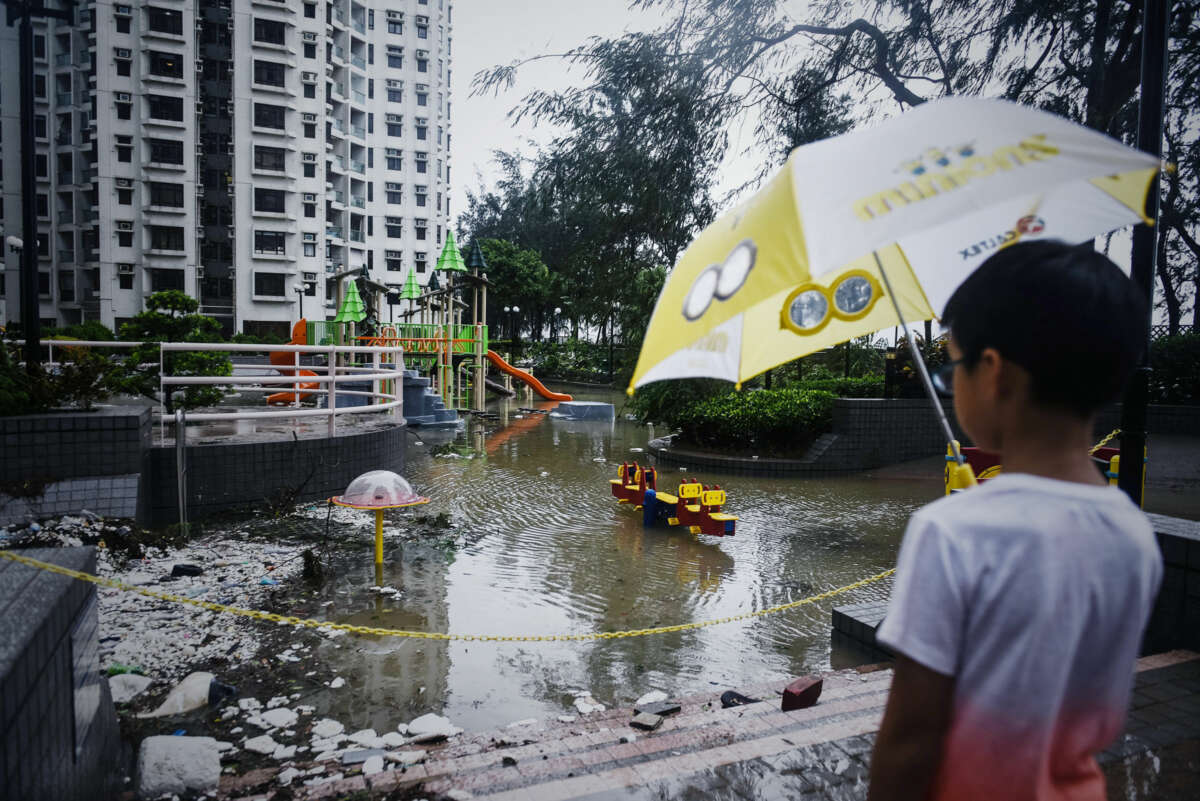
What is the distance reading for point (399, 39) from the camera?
55.2 meters

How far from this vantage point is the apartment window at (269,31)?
4492 centimetres

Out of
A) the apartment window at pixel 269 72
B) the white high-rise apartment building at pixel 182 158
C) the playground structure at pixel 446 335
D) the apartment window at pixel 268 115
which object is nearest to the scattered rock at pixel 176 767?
the playground structure at pixel 446 335

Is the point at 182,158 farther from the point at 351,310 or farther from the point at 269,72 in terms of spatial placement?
the point at 351,310

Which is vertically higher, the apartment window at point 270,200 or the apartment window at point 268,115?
the apartment window at point 268,115

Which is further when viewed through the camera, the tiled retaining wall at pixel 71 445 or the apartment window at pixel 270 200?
the apartment window at pixel 270 200

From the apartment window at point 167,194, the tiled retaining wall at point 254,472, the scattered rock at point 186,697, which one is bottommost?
the scattered rock at point 186,697

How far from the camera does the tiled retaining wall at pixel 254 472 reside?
7426 millimetres

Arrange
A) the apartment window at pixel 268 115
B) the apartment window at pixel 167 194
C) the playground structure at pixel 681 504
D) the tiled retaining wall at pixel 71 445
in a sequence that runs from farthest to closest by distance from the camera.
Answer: the apartment window at pixel 268 115 → the apartment window at pixel 167 194 → the playground structure at pixel 681 504 → the tiled retaining wall at pixel 71 445

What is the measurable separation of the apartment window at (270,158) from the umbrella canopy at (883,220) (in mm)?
49517

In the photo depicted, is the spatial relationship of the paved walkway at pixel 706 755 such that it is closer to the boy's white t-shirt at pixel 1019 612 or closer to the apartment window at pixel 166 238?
the boy's white t-shirt at pixel 1019 612

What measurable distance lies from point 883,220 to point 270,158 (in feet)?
166

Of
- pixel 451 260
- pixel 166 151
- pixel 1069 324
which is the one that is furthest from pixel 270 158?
pixel 1069 324

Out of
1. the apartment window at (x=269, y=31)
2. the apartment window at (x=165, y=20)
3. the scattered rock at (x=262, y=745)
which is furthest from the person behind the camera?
the apartment window at (x=269, y=31)

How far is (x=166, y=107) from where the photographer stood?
4356 cm
